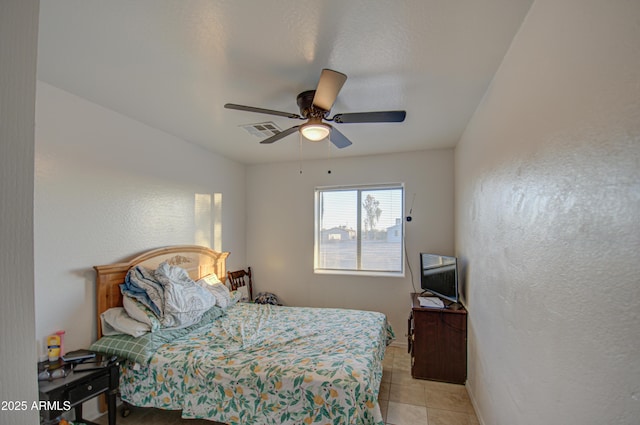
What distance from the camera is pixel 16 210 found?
54cm

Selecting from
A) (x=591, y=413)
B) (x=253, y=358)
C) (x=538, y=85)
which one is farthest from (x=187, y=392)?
(x=538, y=85)

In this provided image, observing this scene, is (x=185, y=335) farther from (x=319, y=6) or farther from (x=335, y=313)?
(x=319, y=6)

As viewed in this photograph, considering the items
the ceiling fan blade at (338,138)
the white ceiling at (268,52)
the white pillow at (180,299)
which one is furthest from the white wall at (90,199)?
the ceiling fan blade at (338,138)

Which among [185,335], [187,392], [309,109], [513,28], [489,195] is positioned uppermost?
[513,28]

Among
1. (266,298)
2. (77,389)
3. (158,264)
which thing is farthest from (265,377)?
(266,298)

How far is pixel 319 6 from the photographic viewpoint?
1328 millimetres

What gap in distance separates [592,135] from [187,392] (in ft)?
8.51

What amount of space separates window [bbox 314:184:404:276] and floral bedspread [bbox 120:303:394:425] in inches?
63.0

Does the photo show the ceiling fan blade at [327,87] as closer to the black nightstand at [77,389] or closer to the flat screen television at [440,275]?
the flat screen television at [440,275]

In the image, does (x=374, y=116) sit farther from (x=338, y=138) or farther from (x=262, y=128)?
(x=262, y=128)

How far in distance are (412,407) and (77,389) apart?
2.49 metres

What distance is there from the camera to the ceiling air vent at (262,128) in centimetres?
281

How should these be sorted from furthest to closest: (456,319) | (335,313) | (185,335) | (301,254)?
(301,254)
(335,313)
(456,319)
(185,335)

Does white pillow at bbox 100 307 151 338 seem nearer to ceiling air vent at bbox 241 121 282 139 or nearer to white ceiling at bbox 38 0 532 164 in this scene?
white ceiling at bbox 38 0 532 164
